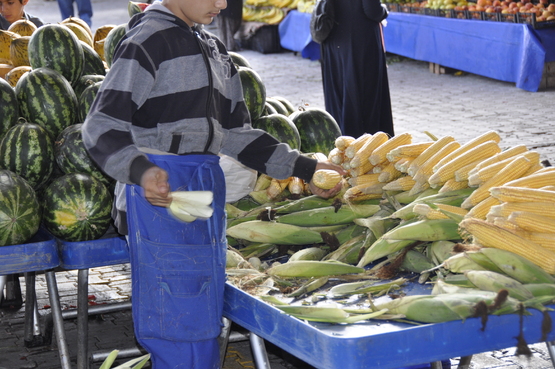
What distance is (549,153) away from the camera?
24.1 ft

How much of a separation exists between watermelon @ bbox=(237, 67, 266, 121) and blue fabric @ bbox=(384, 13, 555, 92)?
7.03m

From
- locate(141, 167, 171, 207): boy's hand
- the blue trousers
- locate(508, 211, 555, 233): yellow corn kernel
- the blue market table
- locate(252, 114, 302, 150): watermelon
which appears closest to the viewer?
locate(141, 167, 171, 207): boy's hand

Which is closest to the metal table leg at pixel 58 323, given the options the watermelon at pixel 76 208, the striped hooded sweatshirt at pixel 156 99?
the watermelon at pixel 76 208

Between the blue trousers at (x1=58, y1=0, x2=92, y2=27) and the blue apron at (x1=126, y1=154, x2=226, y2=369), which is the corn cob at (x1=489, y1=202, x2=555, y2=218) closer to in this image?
the blue apron at (x1=126, y1=154, x2=226, y2=369)

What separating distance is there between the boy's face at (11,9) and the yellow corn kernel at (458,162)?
4256mm

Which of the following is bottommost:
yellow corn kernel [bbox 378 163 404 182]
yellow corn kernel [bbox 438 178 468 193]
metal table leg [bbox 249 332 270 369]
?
metal table leg [bbox 249 332 270 369]

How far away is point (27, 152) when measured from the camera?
3.39 metres

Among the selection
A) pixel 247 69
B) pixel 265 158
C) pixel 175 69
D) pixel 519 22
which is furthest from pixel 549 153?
pixel 175 69

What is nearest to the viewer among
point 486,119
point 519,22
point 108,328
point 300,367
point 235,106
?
point 235,106

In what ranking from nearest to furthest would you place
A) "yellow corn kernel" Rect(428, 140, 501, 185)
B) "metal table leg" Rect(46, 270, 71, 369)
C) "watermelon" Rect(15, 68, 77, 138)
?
"yellow corn kernel" Rect(428, 140, 501, 185)
"metal table leg" Rect(46, 270, 71, 369)
"watermelon" Rect(15, 68, 77, 138)

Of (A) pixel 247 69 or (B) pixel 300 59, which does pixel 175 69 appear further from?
(B) pixel 300 59

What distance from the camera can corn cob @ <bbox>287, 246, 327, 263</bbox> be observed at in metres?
2.82

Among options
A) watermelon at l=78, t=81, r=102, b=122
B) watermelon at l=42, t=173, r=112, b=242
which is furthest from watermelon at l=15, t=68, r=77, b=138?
watermelon at l=42, t=173, r=112, b=242

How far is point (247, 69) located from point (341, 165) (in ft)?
3.74
